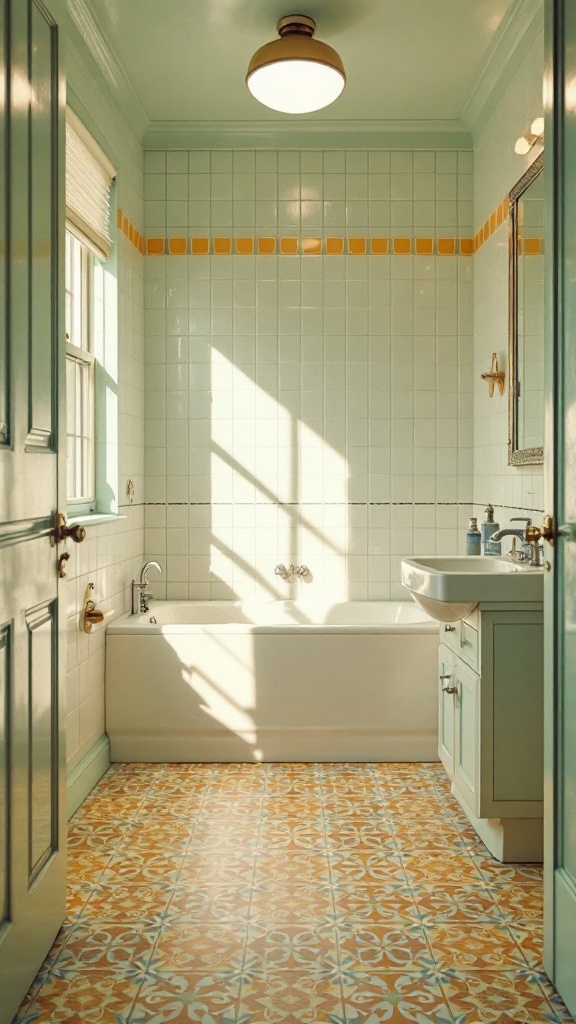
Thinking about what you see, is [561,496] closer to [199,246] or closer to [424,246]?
[424,246]

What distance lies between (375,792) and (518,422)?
1.58 metres

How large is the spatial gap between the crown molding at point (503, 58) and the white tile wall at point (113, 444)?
1.63m

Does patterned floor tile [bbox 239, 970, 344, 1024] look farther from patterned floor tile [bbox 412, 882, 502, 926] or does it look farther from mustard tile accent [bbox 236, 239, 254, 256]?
mustard tile accent [bbox 236, 239, 254, 256]

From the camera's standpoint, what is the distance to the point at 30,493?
1.88m

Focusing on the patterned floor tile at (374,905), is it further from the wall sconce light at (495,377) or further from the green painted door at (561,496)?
the wall sconce light at (495,377)

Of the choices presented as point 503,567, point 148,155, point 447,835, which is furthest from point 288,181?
point 447,835

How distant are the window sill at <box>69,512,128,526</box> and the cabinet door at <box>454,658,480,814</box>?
1466 millimetres

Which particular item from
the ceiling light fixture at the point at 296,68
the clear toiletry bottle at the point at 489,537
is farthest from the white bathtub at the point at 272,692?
the ceiling light fixture at the point at 296,68

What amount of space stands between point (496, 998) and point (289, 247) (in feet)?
11.2

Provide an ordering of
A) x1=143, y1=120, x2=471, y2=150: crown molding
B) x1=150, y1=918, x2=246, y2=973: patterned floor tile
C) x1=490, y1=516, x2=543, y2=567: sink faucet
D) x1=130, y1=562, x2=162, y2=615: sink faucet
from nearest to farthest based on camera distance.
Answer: x1=150, y1=918, x2=246, y2=973: patterned floor tile → x1=490, y1=516, x2=543, y2=567: sink faucet → x1=130, y1=562, x2=162, y2=615: sink faucet → x1=143, y1=120, x2=471, y2=150: crown molding

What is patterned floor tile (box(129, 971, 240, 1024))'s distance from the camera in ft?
5.99

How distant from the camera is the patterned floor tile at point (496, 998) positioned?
183 cm

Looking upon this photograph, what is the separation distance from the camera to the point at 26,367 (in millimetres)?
1854

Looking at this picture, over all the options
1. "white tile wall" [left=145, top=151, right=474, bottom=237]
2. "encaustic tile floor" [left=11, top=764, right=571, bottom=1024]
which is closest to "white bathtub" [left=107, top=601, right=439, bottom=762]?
"encaustic tile floor" [left=11, top=764, right=571, bottom=1024]
